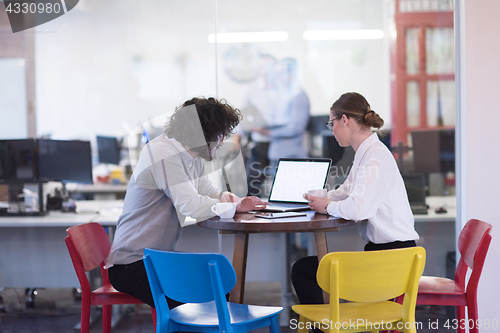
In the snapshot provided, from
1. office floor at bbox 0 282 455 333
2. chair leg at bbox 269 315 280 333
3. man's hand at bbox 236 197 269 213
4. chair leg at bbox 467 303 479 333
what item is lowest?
office floor at bbox 0 282 455 333

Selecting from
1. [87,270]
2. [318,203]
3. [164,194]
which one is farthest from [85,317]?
[318,203]

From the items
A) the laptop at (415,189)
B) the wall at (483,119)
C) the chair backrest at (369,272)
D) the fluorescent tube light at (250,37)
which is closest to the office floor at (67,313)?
the wall at (483,119)

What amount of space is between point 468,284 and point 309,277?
27.0 inches

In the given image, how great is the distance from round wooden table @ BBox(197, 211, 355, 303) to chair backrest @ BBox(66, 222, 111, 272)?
1.78 feet

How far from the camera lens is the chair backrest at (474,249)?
1.92 meters

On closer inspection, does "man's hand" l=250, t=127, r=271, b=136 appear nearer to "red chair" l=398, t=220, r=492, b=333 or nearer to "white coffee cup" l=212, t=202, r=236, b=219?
"white coffee cup" l=212, t=202, r=236, b=219

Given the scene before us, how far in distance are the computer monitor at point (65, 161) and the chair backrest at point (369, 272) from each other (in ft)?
7.07

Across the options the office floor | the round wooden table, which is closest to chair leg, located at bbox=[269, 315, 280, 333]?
the round wooden table

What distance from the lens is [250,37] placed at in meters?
3.16

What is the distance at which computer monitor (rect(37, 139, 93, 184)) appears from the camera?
3.16 m

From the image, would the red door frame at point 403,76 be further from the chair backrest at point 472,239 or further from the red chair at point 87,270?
the red chair at point 87,270

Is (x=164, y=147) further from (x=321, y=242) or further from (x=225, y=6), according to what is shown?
(x=225, y=6)

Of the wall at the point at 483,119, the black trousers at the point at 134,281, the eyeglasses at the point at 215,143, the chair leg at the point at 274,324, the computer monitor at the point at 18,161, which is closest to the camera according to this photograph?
the chair leg at the point at 274,324

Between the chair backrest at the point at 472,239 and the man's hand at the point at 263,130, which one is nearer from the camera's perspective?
the chair backrest at the point at 472,239
